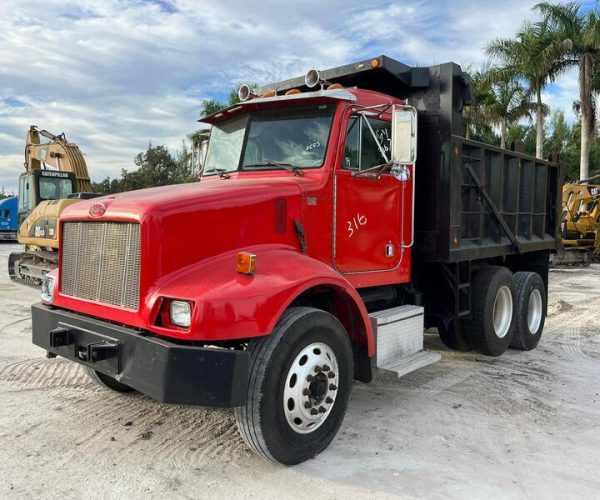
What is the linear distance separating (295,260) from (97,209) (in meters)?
1.47

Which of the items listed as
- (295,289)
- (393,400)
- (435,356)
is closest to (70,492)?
(295,289)

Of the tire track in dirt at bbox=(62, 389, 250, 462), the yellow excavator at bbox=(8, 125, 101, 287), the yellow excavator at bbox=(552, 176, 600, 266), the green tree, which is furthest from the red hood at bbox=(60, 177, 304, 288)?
the green tree

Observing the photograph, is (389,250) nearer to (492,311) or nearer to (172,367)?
(492,311)

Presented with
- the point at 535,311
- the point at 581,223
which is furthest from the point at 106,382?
the point at 581,223

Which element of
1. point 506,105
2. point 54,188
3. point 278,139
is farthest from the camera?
point 506,105

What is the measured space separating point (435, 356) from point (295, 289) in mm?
2145

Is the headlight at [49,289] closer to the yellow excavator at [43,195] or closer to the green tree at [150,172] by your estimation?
the yellow excavator at [43,195]

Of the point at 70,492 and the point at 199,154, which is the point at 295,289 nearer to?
the point at 70,492

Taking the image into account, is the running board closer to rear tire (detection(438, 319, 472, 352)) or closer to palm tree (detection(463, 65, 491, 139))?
rear tire (detection(438, 319, 472, 352))

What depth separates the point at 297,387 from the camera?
3787 mm

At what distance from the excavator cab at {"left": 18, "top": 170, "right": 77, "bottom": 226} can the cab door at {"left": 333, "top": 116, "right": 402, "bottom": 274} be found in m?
11.4

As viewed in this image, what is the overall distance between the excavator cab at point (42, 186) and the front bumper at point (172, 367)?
11889mm

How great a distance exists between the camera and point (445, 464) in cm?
386

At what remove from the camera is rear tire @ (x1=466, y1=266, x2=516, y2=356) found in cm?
659
